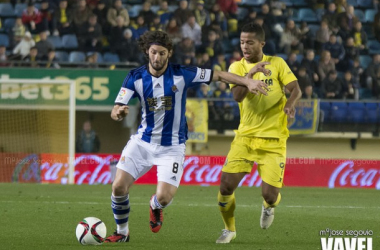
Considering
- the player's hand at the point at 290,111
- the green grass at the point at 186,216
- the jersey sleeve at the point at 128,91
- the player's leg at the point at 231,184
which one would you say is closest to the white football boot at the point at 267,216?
the green grass at the point at 186,216

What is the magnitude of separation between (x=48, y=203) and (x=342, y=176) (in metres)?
7.84

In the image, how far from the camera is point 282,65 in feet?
29.6

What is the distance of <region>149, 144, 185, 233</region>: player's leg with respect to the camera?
8172 millimetres

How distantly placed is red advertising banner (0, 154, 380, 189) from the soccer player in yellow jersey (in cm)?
941

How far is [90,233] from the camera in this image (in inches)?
317

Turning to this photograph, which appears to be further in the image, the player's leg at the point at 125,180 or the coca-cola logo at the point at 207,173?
the coca-cola logo at the point at 207,173

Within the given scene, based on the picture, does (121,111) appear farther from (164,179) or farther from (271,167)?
(271,167)

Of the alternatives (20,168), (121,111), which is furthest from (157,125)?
(20,168)

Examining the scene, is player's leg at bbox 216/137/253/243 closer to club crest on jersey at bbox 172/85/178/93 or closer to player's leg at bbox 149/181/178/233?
player's leg at bbox 149/181/178/233

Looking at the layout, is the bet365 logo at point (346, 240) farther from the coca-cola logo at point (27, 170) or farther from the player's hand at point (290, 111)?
the coca-cola logo at point (27, 170)

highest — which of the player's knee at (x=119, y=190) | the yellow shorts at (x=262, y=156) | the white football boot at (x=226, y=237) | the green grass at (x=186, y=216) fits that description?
the yellow shorts at (x=262, y=156)

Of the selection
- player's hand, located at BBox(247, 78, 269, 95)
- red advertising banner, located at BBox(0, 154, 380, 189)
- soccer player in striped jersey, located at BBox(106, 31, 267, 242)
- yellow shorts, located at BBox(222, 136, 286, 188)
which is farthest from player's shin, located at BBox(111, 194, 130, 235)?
red advertising banner, located at BBox(0, 154, 380, 189)

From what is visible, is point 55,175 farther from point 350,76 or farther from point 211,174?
point 350,76

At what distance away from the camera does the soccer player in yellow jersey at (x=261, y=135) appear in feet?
28.9
